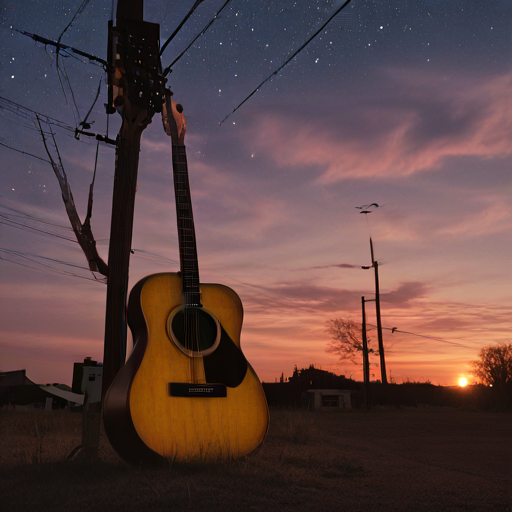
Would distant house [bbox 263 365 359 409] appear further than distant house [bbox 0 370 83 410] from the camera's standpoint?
Yes

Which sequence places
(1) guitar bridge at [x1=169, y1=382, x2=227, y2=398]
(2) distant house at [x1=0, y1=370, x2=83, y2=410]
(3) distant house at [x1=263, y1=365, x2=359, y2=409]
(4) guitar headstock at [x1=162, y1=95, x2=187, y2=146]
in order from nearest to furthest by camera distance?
1. (1) guitar bridge at [x1=169, y1=382, x2=227, y2=398]
2. (4) guitar headstock at [x1=162, y1=95, x2=187, y2=146]
3. (2) distant house at [x1=0, y1=370, x2=83, y2=410]
4. (3) distant house at [x1=263, y1=365, x2=359, y2=409]

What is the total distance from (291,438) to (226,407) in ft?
11.7

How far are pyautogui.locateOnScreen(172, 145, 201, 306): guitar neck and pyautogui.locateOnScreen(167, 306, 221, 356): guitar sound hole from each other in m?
0.11

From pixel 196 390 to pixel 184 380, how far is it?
14cm

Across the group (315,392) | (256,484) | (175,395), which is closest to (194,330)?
(175,395)

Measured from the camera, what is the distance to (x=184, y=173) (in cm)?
532

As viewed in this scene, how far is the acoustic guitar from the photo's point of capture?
4.14 m

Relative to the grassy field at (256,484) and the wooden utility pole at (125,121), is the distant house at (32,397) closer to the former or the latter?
the grassy field at (256,484)

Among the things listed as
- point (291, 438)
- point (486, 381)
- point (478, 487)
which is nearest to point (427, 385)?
point (486, 381)

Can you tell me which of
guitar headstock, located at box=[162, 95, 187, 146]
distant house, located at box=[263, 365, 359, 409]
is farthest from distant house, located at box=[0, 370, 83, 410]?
guitar headstock, located at box=[162, 95, 187, 146]

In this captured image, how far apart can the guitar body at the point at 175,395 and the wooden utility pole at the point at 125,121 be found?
4.02 ft

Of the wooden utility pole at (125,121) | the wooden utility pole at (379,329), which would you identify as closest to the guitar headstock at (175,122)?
the wooden utility pole at (125,121)

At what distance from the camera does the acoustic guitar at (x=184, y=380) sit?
4141mm

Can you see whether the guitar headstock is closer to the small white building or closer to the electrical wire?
the electrical wire
